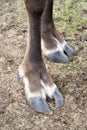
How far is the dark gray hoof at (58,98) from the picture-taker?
2564 millimetres

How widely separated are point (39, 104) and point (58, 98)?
0.13 meters

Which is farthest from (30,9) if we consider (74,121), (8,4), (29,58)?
(8,4)

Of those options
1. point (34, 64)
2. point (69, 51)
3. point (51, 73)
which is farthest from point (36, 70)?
point (69, 51)

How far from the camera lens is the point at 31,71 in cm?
265

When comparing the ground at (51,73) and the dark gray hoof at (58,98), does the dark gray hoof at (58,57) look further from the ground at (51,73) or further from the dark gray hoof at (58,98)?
the dark gray hoof at (58,98)

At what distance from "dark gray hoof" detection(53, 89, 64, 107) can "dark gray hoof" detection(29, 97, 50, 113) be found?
0.24ft

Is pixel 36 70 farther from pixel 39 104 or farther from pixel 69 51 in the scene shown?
pixel 69 51

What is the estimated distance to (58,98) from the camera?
8.48ft

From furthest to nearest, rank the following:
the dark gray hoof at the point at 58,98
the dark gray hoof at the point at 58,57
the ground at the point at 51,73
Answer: the dark gray hoof at the point at 58,57
the dark gray hoof at the point at 58,98
the ground at the point at 51,73

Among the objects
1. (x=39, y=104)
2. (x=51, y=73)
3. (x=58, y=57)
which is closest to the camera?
(x=39, y=104)

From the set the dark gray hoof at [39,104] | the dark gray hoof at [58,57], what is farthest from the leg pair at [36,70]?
the dark gray hoof at [58,57]

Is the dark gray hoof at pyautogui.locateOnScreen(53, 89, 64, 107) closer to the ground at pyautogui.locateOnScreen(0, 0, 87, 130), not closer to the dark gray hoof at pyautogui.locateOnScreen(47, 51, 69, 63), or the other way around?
the ground at pyautogui.locateOnScreen(0, 0, 87, 130)

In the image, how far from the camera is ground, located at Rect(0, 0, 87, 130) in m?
2.45

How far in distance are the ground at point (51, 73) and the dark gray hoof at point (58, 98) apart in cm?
3
